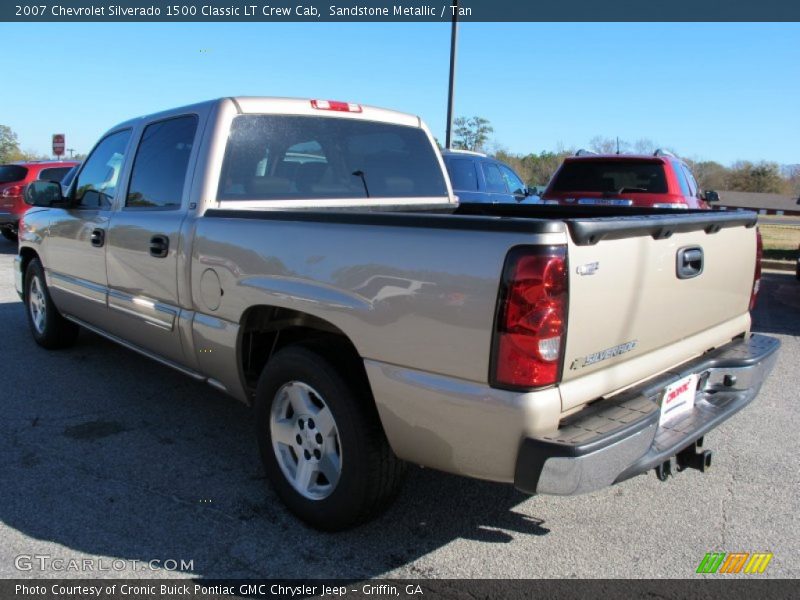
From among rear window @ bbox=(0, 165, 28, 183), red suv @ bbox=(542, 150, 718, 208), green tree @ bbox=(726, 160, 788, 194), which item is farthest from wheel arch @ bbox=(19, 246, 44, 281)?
green tree @ bbox=(726, 160, 788, 194)

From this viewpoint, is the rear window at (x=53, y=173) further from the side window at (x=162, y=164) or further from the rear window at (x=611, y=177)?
the side window at (x=162, y=164)

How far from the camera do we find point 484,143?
43469 millimetres

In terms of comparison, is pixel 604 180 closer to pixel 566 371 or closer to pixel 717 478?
pixel 717 478

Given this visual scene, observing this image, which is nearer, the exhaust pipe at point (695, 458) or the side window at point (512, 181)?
the exhaust pipe at point (695, 458)

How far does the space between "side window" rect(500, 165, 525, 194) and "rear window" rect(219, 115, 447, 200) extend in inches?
261

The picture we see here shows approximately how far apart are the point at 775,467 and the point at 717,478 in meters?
0.42

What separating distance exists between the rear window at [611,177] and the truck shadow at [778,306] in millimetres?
2067

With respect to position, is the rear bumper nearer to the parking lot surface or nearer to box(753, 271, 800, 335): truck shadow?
the parking lot surface

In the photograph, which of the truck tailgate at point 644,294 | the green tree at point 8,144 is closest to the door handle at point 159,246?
the truck tailgate at point 644,294

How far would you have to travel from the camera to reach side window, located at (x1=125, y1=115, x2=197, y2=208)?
3.74 m

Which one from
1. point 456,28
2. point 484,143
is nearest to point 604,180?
point 456,28

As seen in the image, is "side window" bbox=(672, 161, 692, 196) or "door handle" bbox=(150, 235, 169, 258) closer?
"door handle" bbox=(150, 235, 169, 258)

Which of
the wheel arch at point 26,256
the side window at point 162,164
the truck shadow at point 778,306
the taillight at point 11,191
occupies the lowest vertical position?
the truck shadow at point 778,306

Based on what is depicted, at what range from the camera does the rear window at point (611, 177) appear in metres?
8.77
